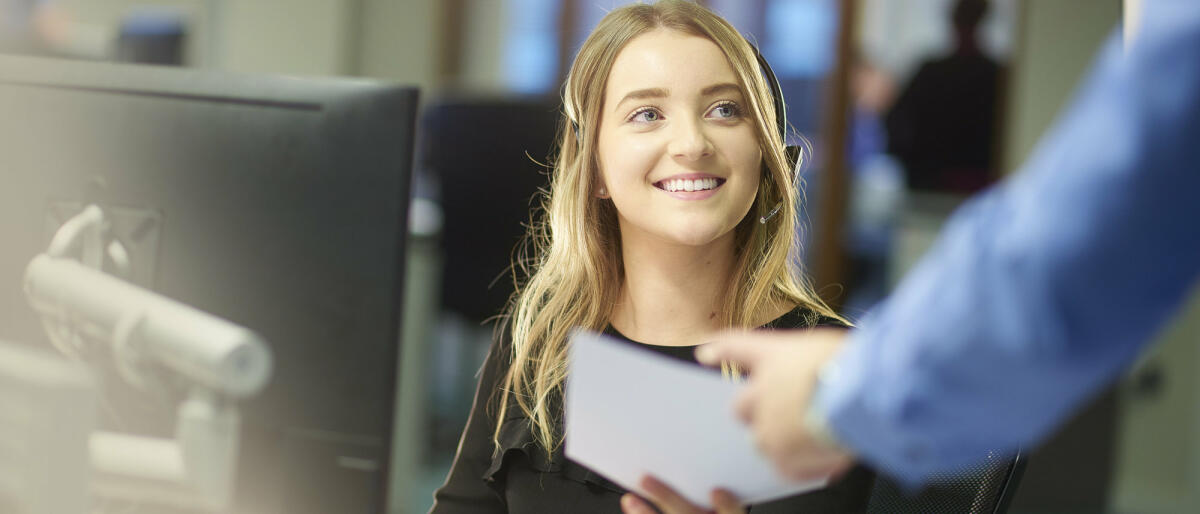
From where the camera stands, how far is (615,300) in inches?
47.6

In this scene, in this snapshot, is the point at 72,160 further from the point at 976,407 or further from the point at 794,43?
the point at 794,43

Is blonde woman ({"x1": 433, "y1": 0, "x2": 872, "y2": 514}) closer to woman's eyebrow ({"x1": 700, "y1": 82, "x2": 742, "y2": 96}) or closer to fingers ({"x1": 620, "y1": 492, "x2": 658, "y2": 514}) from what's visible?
woman's eyebrow ({"x1": 700, "y1": 82, "x2": 742, "y2": 96})

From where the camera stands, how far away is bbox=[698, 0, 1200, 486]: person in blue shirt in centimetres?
50

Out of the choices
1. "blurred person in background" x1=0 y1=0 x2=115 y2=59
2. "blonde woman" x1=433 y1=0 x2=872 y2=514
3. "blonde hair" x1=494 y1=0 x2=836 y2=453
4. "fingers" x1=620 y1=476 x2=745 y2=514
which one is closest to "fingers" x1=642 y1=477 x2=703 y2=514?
"fingers" x1=620 y1=476 x2=745 y2=514

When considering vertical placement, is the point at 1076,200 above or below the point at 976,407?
above

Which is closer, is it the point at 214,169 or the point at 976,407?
the point at 976,407

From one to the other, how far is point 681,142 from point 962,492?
43cm

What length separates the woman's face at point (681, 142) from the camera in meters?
1.06

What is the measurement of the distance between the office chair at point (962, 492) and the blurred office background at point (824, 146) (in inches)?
55.5

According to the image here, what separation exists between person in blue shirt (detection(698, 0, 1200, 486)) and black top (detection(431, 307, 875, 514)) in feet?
1.49

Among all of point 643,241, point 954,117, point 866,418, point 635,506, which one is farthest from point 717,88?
point 954,117

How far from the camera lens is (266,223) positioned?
2.99 feet

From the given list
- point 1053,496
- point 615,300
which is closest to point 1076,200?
point 615,300

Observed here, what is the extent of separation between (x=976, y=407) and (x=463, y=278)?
2884 millimetres
